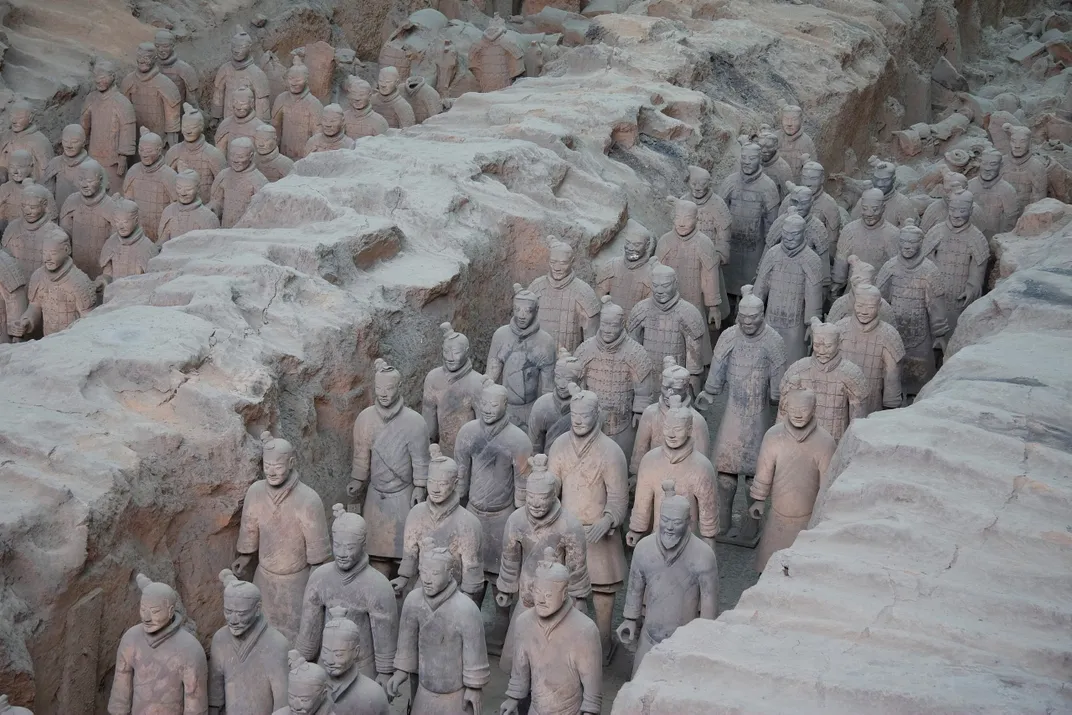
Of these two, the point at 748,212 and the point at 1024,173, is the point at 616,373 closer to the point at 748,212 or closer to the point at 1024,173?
the point at 748,212

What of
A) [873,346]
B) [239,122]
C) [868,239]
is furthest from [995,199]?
[239,122]

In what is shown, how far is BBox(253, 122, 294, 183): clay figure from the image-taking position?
10.5 metres

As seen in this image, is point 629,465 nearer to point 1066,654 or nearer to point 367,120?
point 1066,654

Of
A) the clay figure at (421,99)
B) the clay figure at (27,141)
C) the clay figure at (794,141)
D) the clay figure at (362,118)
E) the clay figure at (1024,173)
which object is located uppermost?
the clay figure at (1024,173)

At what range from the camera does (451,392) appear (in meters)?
7.69

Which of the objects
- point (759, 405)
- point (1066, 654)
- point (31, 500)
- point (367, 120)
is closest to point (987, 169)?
point (759, 405)

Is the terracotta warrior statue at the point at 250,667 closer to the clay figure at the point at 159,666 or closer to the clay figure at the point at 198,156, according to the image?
the clay figure at the point at 159,666

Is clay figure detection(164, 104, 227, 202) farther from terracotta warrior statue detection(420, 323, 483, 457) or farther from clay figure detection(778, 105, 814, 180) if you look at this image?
clay figure detection(778, 105, 814, 180)

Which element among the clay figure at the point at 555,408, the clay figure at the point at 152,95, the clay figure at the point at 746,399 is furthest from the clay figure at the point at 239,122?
the clay figure at the point at 746,399

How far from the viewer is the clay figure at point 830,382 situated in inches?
303

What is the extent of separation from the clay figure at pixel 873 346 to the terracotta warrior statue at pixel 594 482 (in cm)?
175

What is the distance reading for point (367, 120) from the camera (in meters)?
11.1

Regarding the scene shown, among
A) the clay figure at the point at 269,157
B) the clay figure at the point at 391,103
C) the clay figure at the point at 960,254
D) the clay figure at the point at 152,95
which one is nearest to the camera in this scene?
the clay figure at the point at 960,254

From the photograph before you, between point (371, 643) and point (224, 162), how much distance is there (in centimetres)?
507
